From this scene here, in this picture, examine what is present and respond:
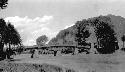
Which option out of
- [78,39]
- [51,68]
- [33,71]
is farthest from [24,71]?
[78,39]

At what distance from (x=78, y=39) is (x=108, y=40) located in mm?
21821

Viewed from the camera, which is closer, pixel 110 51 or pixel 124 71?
pixel 124 71

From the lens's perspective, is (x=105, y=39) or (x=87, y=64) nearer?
(x=87, y=64)

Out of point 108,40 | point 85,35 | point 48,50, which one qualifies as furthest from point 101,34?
point 48,50

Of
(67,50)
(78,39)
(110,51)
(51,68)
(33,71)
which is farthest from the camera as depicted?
(78,39)

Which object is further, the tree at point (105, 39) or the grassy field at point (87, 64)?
the tree at point (105, 39)

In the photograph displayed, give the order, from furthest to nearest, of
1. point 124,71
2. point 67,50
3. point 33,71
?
point 67,50 → point 124,71 → point 33,71

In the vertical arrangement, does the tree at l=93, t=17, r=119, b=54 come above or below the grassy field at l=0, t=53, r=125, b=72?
above

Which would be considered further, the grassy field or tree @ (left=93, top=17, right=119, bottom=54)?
tree @ (left=93, top=17, right=119, bottom=54)

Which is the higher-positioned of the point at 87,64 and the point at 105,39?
the point at 105,39

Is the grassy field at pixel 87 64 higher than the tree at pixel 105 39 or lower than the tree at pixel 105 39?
lower

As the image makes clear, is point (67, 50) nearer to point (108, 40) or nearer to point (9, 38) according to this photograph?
point (108, 40)

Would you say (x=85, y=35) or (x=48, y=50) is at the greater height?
(x=85, y=35)

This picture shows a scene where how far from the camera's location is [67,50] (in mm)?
105438
